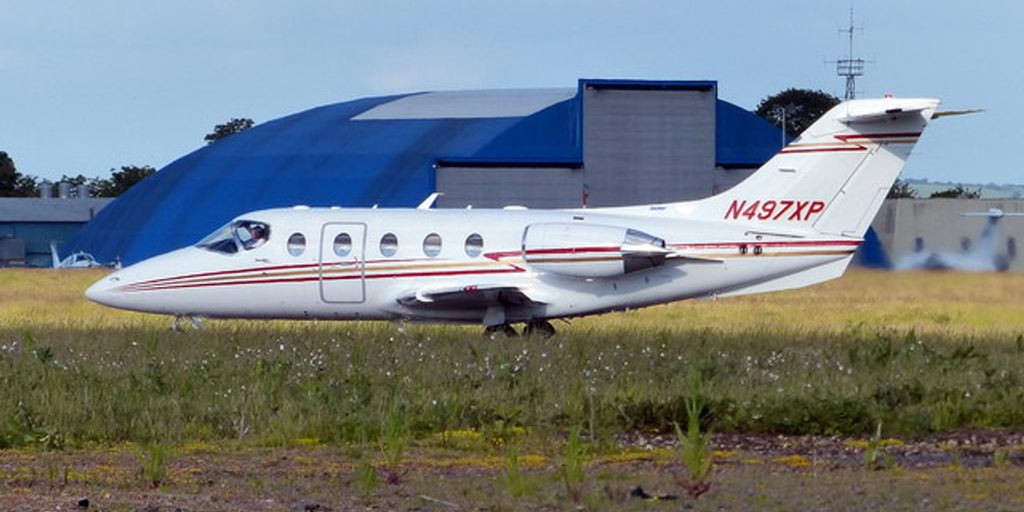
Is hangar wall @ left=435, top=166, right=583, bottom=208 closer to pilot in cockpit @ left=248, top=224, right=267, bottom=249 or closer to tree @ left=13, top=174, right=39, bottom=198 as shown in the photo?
pilot in cockpit @ left=248, top=224, right=267, bottom=249

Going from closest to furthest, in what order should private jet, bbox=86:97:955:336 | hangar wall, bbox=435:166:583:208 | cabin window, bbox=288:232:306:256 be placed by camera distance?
private jet, bbox=86:97:955:336, cabin window, bbox=288:232:306:256, hangar wall, bbox=435:166:583:208

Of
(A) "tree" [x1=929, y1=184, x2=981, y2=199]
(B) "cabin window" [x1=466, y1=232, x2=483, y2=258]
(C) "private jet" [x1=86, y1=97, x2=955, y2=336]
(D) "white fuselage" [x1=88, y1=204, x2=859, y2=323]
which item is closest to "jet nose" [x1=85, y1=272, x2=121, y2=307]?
(C) "private jet" [x1=86, y1=97, x2=955, y2=336]

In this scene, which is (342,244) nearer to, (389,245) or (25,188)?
(389,245)

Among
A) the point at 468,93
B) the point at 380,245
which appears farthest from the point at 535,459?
the point at 468,93

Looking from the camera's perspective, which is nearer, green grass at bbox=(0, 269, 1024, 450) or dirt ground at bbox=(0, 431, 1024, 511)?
dirt ground at bbox=(0, 431, 1024, 511)

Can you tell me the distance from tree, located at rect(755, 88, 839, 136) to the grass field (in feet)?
288

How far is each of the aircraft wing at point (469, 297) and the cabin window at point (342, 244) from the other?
3.31 feet

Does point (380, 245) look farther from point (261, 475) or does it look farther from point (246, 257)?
point (261, 475)

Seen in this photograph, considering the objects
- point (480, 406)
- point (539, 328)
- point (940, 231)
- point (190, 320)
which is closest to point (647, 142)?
point (940, 231)

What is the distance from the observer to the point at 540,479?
12656 mm

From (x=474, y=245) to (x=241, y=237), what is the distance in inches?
134

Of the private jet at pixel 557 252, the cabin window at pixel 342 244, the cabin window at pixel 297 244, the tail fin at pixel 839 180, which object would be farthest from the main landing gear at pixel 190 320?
the tail fin at pixel 839 180

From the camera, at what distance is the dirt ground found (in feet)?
38.0

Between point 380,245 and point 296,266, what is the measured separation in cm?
124
